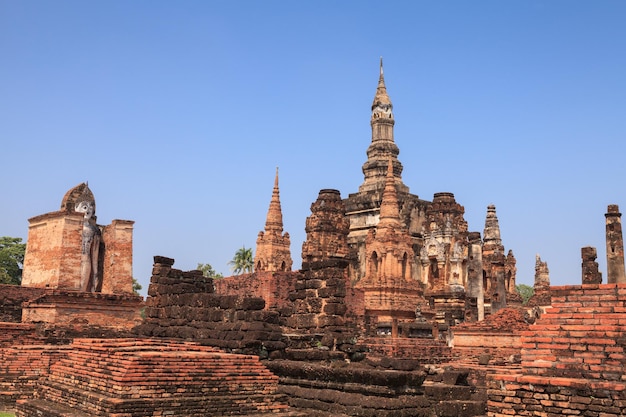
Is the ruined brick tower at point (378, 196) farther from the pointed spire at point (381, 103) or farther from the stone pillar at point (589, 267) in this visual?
the stone pillar at point (589, 267)

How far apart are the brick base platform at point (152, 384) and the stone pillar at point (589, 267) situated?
566 inches

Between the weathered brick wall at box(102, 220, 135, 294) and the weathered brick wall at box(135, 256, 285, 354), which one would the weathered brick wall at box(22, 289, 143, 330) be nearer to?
the weathered brick wall at box(102, 220, 135, 294)

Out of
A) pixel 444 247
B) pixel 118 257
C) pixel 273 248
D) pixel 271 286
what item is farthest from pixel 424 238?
pixel 118 257

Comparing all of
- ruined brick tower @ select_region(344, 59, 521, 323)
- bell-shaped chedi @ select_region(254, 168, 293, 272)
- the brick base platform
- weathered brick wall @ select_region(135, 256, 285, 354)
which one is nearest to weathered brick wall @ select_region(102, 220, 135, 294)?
weathered brick wall @ select_region(135, 256, 285, 354)

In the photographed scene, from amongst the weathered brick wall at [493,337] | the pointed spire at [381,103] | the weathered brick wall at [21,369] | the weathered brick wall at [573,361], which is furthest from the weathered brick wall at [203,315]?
the pointed spire at [381,103]

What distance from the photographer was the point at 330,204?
3669 centimetres

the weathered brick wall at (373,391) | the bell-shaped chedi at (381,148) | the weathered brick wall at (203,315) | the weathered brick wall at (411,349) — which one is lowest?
the weathered brick wall at (373,391)

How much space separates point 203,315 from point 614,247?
35.5 feet

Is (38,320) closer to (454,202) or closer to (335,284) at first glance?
(335,284)

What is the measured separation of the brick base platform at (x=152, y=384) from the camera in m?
8.64

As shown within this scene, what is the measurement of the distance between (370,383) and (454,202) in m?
30.4

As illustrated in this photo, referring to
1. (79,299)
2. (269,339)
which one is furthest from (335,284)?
(79,299)

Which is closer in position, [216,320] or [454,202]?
[216,320]

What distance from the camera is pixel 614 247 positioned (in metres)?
17.2
